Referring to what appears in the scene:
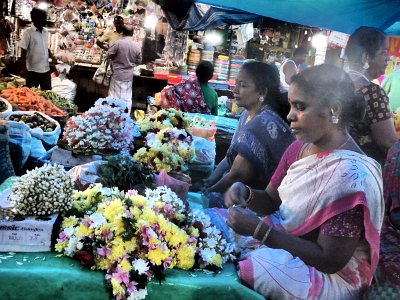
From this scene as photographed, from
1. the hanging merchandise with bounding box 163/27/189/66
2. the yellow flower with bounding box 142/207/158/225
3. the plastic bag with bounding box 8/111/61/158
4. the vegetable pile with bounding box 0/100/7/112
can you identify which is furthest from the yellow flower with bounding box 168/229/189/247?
the hanging merchandise with bounding box 163/27/189/66

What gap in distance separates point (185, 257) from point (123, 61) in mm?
6333

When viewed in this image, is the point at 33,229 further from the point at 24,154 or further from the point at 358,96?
the point at 24,154

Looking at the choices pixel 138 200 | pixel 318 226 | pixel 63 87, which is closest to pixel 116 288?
pixel 138 200

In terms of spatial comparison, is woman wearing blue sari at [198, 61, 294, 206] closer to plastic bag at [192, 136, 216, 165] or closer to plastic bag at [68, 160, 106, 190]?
plastic bag at [192, 136, 216, 165]

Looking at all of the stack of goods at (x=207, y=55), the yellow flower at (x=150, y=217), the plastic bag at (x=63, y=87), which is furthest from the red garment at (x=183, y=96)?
the yellow flower at (x=150, y=217)

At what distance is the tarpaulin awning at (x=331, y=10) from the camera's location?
4.27 meters

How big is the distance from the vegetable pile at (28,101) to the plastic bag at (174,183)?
283 cm

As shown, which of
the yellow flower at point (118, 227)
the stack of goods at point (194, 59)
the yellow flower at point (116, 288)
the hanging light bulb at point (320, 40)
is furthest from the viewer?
the hanging light bulb at point (320, 40)

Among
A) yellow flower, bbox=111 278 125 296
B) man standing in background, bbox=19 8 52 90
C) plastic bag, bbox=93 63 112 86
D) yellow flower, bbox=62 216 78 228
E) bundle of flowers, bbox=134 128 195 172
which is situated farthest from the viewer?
plastic bag, bbox=93 63 112 86

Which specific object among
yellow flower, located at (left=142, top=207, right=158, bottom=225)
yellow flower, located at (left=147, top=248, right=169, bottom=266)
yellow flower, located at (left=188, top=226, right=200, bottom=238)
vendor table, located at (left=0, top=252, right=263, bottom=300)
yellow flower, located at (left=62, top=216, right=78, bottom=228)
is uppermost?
yellow flower, located at (left=142, top=207, right=158, bottom=225)

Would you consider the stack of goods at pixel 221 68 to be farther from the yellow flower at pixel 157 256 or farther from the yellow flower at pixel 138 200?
the yellow flower at pixel 157 256

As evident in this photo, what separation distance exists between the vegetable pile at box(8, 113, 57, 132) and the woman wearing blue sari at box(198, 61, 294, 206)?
75.3 inches

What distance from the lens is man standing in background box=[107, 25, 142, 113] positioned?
7.60 meters

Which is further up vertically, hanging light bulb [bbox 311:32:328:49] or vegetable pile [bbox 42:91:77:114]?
hanging light bulb [bbox 311:32:328:49]
